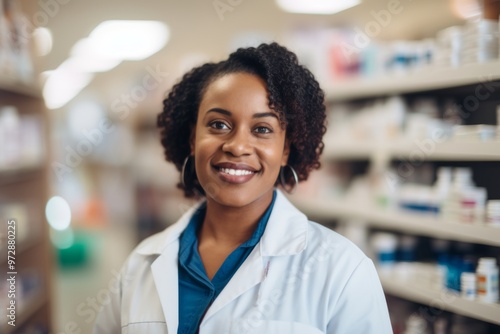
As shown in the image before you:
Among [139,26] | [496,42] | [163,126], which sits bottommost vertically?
[163,126]

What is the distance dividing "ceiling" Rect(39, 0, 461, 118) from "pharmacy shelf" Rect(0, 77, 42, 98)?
5.94 feet

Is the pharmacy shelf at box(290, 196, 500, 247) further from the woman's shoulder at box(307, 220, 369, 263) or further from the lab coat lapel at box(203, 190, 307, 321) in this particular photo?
the lab coat lapel at box(203, 190, 307, 321)

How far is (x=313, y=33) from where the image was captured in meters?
3.91

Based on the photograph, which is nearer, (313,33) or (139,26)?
(313,33)

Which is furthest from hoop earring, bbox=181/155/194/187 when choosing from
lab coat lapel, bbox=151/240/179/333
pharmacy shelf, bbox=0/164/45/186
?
pharmacy shelf, bbox=0/164/45/186

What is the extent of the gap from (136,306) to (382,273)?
5.19 feet

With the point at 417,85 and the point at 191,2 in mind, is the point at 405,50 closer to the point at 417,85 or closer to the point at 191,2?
the point at 417,85

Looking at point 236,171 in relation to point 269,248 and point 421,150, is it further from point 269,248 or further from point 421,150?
point 421,150

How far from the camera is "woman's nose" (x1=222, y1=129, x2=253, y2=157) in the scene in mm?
1428

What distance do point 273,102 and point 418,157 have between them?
142 cm

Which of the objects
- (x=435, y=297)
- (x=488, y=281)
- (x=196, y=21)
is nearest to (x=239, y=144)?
(x=488, y=281)

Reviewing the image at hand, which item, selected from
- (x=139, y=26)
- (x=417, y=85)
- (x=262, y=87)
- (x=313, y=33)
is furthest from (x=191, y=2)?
(x=262, y=87)

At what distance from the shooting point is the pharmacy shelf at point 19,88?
2.85m

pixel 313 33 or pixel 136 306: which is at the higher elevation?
pixel 313 33
